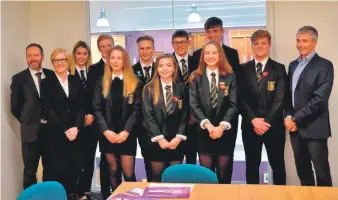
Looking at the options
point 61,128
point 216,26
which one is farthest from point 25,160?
point 216,26

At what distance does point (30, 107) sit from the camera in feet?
12.0

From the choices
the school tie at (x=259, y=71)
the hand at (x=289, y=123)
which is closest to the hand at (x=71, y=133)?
the school tie at (x=259, y=71)

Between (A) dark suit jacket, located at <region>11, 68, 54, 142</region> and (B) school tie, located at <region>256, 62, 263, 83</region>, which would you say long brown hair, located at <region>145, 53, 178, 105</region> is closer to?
(B) school tie, located at <region>256, 62, 263, 83</region>

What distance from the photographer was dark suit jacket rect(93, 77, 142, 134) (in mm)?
3512

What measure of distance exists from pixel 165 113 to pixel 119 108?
17.6 inches

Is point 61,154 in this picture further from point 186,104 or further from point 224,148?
point 224,148

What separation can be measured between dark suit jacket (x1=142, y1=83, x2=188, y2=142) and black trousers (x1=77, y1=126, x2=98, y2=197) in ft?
2.48

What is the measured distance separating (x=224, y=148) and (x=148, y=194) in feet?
4.74

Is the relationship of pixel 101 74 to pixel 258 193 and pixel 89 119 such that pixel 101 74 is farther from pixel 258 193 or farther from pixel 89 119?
pixel 258 193

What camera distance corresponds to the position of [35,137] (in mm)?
3709

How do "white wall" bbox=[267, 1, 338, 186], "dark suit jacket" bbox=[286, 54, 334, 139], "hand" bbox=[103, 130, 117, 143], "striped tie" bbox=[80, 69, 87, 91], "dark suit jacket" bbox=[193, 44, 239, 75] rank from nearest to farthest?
"dark suit jacket" bbox=[286, 54, 334, 139]
"hand" bbox=[103, 130, 117, 143]
"dark suit jacket" bbox=[193, 44, 239, 75]
"striped tie" bbox=[80, 69, 87, 91]
"white wall" bbox=[267, 1, 338, 186]

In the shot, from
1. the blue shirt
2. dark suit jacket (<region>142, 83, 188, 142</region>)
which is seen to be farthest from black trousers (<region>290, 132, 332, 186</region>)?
dark suit jacket (<region>142, 83, 188, 142</region>)

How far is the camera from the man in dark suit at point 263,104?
11.3 feet

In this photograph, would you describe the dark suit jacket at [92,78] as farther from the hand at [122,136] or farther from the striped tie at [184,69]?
the striped tie at [184,69]
